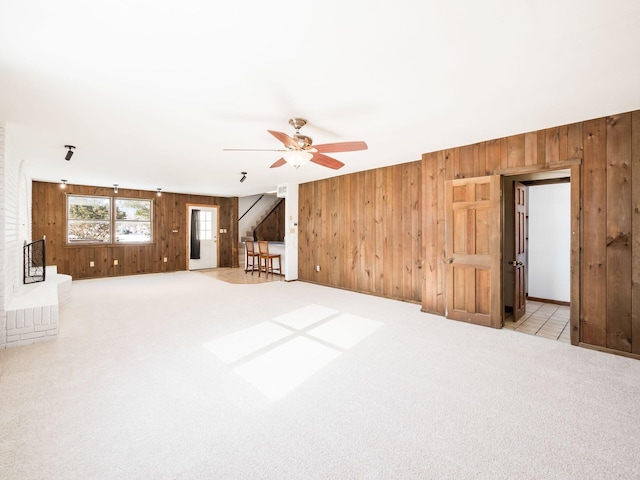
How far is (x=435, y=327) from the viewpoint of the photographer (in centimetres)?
369

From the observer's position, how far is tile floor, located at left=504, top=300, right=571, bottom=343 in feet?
11.6

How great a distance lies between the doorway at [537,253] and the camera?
4.05 meters

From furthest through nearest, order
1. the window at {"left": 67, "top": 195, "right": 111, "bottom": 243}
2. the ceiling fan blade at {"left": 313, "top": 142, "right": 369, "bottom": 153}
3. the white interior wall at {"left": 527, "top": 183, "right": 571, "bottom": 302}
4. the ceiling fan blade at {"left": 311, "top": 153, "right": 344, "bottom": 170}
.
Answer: the window at {"left": 67, "top": 195, "right": 111, "bottom": 243}, the white interior wall at {"left": 527, "top": 183, "right": 571, "bottom": 302}, the ceiling fan blade at {"left": 311, "top": 153, "right": 344, "bottom": 170}, the ceiling fan blade at {"left": 313, "top": 142, "right": 369, "bottom": 153}

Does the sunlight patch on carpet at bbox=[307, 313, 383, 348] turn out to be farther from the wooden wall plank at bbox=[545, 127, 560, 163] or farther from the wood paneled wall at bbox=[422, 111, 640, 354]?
the wooden wall plank at bbox=[545, 127, 560, 163]

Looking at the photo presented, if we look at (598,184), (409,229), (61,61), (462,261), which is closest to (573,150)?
(598,184)

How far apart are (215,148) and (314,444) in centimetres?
375

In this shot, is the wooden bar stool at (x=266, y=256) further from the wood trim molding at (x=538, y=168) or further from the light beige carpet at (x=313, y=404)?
the wood trim molding at (x=538, y=168)

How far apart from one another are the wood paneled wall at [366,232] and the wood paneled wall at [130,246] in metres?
3.87

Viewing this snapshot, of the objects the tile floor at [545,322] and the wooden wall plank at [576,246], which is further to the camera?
the tile floor at [545,322]

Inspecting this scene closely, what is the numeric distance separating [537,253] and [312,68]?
17.2 ft

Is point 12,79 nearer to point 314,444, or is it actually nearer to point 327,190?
point 314,444

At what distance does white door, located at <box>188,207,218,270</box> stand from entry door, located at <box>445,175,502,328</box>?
7.71 m

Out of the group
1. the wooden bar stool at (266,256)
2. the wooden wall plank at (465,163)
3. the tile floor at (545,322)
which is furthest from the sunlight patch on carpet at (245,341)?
the wooden bar stool at (266,256)

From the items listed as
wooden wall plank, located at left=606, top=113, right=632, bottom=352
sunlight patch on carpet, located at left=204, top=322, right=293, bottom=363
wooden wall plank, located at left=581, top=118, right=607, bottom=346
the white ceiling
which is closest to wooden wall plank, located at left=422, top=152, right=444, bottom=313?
the white ceiling
